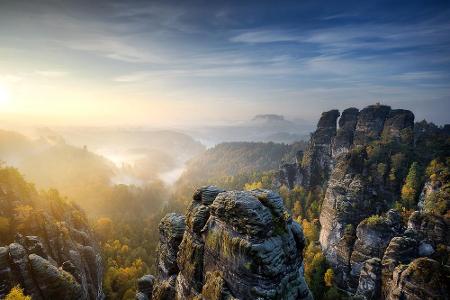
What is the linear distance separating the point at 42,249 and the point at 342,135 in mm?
102940

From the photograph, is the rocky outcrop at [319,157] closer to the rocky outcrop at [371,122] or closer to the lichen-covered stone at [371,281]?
the rocky outcrop at [371,122]

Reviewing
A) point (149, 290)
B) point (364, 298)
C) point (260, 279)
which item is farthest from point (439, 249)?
point (149, 290)

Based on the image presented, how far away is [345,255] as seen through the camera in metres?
61.3

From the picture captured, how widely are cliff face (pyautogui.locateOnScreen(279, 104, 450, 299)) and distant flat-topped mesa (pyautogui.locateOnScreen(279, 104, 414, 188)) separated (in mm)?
330

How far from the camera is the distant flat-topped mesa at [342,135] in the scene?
105625 mm

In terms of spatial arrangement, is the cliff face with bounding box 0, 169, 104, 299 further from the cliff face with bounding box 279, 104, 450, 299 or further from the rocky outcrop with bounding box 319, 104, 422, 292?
the rocky outcrop with bounding box 319, 104, 422, 292

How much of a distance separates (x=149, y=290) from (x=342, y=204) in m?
48.9

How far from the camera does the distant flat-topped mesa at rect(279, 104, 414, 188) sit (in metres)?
106

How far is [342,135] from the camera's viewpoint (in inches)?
4370

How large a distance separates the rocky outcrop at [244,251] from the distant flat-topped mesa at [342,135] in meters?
91.1

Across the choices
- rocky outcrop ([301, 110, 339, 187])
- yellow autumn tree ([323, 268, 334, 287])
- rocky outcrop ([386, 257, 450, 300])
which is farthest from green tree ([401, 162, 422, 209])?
rocky outcrop ([386, 257, 450, 300])

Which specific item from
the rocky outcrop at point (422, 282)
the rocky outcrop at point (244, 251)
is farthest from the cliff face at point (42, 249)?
the rocky outcrop at point (422, 282)

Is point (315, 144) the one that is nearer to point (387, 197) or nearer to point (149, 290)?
point (387, 197)

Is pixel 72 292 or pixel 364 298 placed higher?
pixel 72 292
